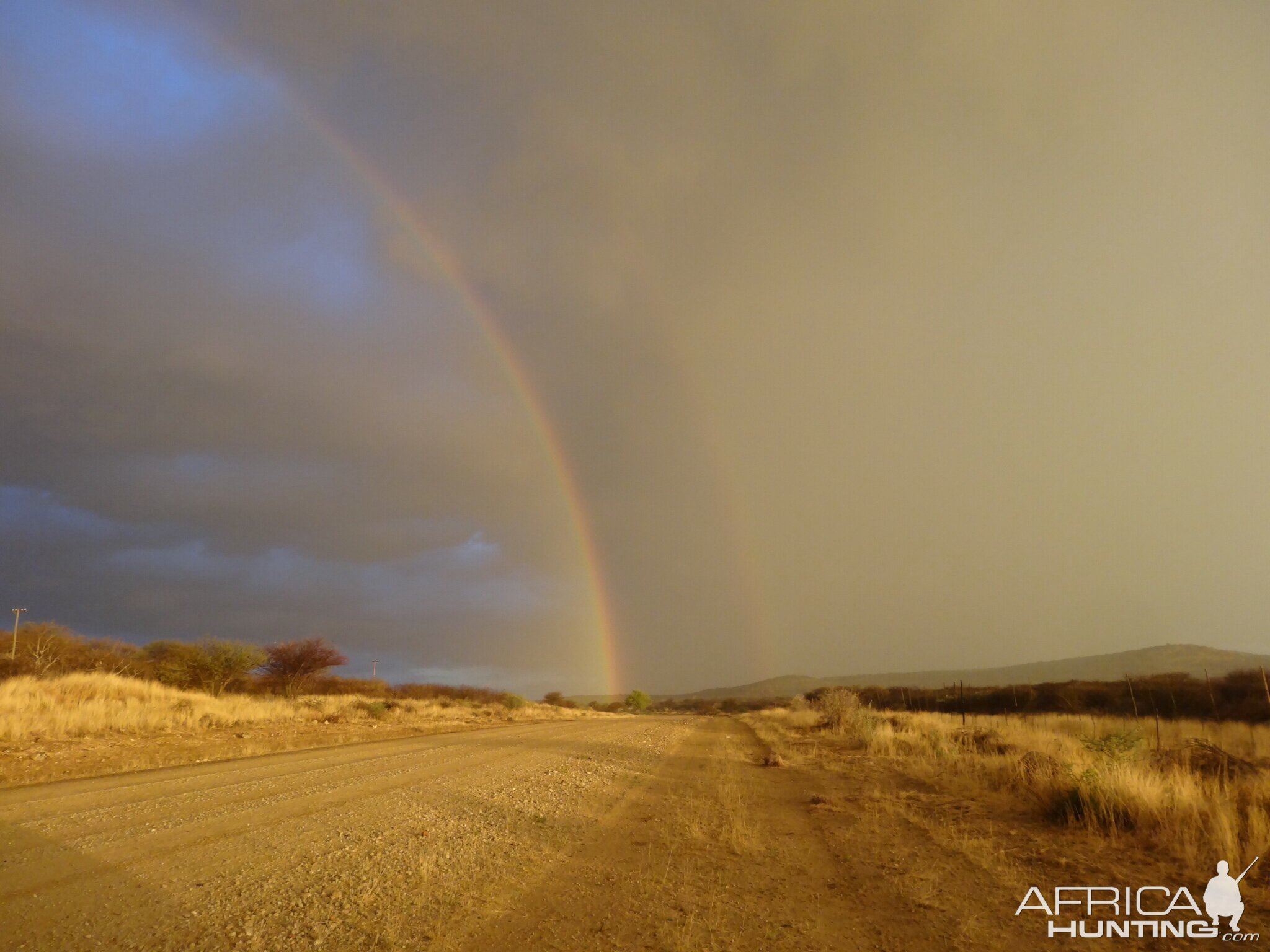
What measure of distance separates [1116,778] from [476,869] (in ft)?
34.6

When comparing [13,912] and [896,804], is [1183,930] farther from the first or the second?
[13,912]

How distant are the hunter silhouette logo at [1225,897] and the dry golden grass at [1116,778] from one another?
1.99ft

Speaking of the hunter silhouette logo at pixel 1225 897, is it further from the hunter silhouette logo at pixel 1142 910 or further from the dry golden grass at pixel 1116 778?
the dry golden grass at pixel 1116 778

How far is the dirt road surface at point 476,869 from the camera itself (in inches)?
243

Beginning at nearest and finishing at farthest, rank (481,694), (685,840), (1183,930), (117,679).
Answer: (1183,930)
(685,840)
(117,679)
(481,694)

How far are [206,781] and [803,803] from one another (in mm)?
11822

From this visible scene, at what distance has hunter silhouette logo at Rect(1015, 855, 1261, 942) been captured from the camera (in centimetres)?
677

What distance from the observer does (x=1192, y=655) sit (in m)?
154

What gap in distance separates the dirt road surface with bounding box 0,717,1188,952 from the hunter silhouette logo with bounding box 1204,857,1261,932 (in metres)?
1.87

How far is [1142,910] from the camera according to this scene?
7.34 metres

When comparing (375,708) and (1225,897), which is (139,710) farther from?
(1225,897)

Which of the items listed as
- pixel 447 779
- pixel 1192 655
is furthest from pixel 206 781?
pixel 1192 655

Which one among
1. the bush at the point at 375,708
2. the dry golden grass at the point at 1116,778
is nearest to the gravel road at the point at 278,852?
the dry golden grass at the point at 1116,778

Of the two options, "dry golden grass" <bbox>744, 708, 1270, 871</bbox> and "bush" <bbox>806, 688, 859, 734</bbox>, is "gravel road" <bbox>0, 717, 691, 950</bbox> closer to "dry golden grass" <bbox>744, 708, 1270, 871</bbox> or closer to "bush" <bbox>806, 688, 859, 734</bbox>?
"dry golden grass" <bbox>744, 708, 1270, 871</bbox>
